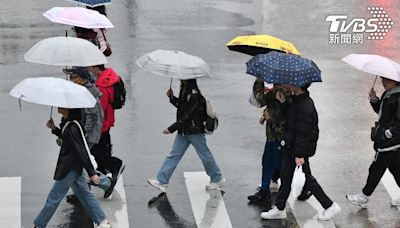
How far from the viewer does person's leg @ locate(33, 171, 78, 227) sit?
1027cm

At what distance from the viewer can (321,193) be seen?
10.9 m

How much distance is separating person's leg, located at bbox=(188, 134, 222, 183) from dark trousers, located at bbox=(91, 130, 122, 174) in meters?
0.94

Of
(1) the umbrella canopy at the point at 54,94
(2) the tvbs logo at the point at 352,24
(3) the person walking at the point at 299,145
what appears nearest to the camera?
(1) the umbrella canopy at the point at 54,94

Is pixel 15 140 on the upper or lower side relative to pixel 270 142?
lower

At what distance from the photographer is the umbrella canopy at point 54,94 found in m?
9.66

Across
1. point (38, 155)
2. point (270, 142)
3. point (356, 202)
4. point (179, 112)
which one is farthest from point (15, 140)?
point (356, 202)

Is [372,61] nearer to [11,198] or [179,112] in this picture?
[179,112]

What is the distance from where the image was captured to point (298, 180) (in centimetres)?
1103

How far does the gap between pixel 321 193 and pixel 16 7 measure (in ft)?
32.5

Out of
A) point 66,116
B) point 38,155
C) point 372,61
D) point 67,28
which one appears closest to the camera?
point 66,116

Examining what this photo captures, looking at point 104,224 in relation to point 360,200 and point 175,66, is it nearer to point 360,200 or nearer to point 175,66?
point 175,66

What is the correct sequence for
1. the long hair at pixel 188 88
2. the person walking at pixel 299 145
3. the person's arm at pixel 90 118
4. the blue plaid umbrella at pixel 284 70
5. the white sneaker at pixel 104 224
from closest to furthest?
1. the blue plaid umbrella at pixel 284 70
2. the person walking at pixel 299 145
3. the white sneaker at pixel 104 224
4. the person's arm at pixel 90 118
5. the long hair at pixel 188 88

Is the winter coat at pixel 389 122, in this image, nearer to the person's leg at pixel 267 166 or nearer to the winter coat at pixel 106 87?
the person's leg at pixel 267 166

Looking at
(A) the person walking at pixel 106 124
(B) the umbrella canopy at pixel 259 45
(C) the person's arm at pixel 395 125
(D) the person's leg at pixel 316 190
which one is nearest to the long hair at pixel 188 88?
(B) the umbrella canopy at pixel 259 45
